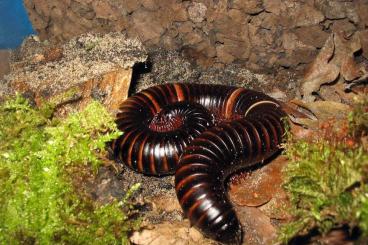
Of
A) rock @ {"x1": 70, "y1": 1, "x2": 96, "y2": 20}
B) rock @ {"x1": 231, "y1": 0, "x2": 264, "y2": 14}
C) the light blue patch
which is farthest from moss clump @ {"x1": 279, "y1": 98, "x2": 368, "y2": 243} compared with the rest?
the light blue patch

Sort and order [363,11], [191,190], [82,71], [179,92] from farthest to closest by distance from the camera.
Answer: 1. [179,92]
2. [82,71]
3. [363,11]
4. [191,190]

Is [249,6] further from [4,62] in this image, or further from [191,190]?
[4,62]

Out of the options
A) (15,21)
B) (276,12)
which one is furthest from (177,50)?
(15,21)

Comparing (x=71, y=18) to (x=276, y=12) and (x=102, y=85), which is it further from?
(x=276, y=12)

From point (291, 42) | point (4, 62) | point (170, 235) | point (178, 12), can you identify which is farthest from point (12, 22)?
point (170, 235)

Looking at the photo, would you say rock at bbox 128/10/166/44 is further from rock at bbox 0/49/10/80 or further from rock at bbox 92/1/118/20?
rock at bbox 0/49/10/80

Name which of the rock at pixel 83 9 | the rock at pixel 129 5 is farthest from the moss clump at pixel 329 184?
the rock at pixel 83 9

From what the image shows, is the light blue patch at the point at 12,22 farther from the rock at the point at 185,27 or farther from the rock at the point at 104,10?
the rock at the point at 185,27
